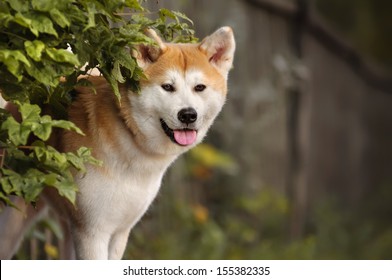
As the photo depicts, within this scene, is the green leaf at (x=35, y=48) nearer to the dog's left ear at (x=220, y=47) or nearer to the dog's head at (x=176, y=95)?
the dog's head at (x=176, y=95)

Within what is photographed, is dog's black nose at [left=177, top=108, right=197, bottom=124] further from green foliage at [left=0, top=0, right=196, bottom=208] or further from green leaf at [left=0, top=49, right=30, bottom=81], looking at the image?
green leaf at [left=0, top=49, right=30, bottom=81]

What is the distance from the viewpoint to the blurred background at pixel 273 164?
23.9 feet

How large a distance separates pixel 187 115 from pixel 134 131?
28 cm

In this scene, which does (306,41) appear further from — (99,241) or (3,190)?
(3,190)

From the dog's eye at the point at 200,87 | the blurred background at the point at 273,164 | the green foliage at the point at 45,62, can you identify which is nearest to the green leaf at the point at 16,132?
the green foliage at the point at 45,62

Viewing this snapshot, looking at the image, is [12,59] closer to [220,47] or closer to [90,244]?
[90,244]

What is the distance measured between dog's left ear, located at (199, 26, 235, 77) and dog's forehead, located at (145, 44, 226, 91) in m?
0.04

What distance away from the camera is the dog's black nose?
4.19m

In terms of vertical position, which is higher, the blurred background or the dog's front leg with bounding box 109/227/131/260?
the dog's front leg with bounding box 109/227/131/260

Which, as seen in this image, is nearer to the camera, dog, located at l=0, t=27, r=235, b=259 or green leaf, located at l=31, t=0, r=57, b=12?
green leaf, located at l=31, t=0, r=57, b=12

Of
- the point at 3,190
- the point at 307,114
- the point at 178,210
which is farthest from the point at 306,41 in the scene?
the point at 3,190

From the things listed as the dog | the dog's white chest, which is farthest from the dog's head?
the dog's white chest

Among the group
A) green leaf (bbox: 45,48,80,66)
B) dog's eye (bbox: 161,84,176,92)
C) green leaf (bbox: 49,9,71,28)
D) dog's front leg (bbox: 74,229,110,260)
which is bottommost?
dog's front leg (bbox: 74,229,110,260)

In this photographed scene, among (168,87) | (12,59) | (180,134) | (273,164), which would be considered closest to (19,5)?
(12,59)
